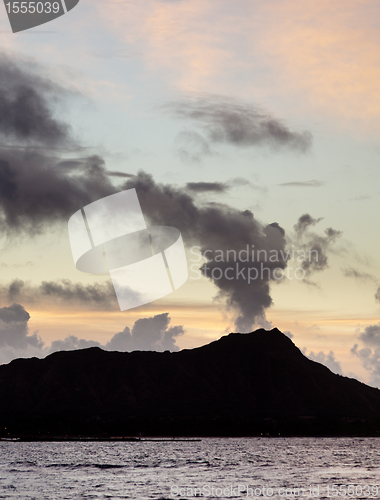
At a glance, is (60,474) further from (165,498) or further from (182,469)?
(165,498)

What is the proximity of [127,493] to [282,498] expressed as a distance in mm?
30647

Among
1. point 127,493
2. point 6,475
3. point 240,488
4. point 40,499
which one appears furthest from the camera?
point 6,475

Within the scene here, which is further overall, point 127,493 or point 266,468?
point 266,468

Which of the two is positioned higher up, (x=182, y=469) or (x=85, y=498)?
(x=85, y=498)

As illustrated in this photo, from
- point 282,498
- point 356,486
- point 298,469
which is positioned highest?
point 282,498

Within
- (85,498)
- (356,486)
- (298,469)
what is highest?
(85,498)

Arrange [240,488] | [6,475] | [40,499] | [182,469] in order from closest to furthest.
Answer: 1. [40,499]
2. [240,488]
3. [6,475]
4. [182,469]

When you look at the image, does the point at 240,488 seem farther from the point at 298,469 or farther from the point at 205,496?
the point at 298,469

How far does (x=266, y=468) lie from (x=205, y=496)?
83.3 m

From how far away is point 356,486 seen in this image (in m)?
130

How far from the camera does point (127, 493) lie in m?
115

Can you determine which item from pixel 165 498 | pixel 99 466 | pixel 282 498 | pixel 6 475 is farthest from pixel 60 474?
pixel 282 498

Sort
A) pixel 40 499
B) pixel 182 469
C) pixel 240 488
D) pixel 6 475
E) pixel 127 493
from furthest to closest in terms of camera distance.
Result: pixel 182 469 < pixel 6 475 < pixel 240 488 < pixel 127 493 < pixel 40 499

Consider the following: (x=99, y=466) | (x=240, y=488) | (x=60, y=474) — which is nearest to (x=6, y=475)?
(x=60, y=474)
